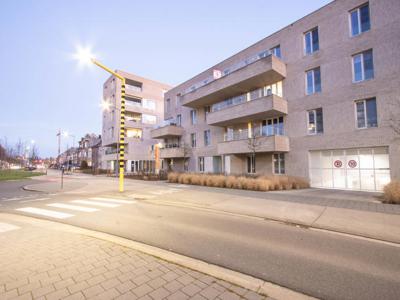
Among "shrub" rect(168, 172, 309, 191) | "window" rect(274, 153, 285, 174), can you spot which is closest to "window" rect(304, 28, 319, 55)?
"window" rect(274, 153, 285, 174)

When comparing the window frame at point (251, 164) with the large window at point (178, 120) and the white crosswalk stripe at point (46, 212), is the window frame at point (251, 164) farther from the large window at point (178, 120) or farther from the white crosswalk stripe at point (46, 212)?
the white crosswalk stripe at point (46, 212)

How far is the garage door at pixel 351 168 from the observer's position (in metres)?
12.9

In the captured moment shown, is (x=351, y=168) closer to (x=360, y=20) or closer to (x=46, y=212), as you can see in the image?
A: (x=360, y=20)

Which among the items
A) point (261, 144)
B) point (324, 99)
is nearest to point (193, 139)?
point (261, 144)

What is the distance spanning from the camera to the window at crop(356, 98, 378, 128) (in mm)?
13109

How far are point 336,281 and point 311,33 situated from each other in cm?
1945

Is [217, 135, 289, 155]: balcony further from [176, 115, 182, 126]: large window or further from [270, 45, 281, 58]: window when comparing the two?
[176, 115, 182, 126]: large window

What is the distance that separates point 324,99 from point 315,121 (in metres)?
1.78

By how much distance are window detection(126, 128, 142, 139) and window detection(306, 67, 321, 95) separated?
34201 mm

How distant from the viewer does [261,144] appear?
664 inches

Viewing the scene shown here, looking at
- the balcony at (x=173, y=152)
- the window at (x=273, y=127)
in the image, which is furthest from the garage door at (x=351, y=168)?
the balcony at (x=173, y=152)

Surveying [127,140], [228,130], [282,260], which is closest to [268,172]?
[228,130]

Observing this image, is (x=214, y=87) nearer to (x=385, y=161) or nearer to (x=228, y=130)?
(x=228, y=130)

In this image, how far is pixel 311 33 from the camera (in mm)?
16531
